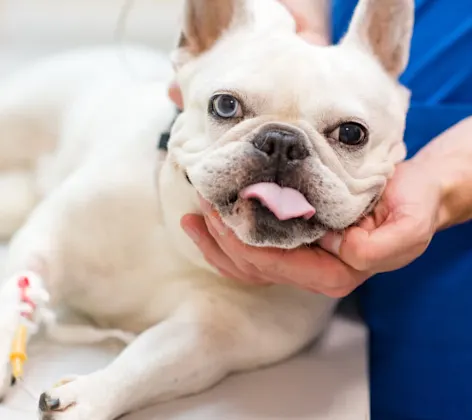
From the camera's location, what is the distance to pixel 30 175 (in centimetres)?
143

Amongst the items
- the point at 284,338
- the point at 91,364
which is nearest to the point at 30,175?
the point at 91,364

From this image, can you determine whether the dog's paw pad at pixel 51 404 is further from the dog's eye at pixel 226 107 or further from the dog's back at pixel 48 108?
the dog's back at pixel 48 108

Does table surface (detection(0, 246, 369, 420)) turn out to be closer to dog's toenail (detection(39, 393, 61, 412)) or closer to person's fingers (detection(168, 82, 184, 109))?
dog's toenail (detection(39, 393, 61, 412))

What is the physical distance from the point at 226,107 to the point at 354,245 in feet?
0.71

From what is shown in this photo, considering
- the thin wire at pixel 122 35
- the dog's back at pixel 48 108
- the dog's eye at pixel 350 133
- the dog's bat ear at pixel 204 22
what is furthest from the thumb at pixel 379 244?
the thin wire at pixel 122 35

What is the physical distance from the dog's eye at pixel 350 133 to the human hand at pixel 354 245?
3.2 inches

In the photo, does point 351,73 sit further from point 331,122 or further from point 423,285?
point 423,285

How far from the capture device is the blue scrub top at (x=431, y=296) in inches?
41.0

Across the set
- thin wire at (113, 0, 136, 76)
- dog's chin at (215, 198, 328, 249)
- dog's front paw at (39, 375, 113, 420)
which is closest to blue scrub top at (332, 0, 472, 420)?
dog's chin at (215, 198, 328, 249)

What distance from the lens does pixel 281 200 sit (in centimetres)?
78

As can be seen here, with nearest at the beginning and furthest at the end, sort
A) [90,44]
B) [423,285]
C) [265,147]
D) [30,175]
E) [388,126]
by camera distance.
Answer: [265,147]
[388,126]
[423,285]
[30,175]
[90,44]

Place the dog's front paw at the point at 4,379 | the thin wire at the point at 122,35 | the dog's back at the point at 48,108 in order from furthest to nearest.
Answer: the thin wire at the point at 122,35
the dog's back at the point at 48,108
the dog's front paw at the point at 4,379

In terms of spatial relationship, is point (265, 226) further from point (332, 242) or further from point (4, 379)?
point (4, 379)

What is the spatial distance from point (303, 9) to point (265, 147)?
1.34 ft
